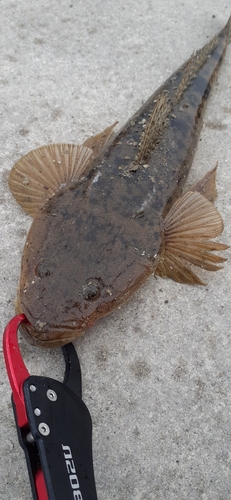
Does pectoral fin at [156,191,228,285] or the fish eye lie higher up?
the fish eye

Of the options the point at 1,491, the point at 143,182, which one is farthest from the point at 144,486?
the point at 143,182

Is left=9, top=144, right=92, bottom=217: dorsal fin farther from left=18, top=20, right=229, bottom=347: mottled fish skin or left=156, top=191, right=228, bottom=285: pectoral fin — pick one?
left=156, top=191, right=228, bottom=285: pectoral fin

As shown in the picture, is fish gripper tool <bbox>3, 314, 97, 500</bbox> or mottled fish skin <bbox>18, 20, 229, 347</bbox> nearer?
fish gripper tool <bbox>3, 314, 97, 500</bbox>

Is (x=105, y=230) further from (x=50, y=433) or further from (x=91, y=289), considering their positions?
(x=50, y=433)

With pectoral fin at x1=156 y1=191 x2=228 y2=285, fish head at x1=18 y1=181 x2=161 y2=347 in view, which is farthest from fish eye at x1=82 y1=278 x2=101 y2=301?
pectoral fin at x1=156 y1=191 x2=228 y2=285

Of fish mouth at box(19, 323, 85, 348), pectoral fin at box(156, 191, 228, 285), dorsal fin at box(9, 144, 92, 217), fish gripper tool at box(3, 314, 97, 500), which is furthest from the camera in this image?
dorsal fin at box(9, 144, 92, 217)

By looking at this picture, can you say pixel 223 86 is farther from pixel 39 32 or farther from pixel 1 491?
pixel 1 491

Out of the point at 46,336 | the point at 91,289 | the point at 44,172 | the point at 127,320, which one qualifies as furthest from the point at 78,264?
the point at 44,172
